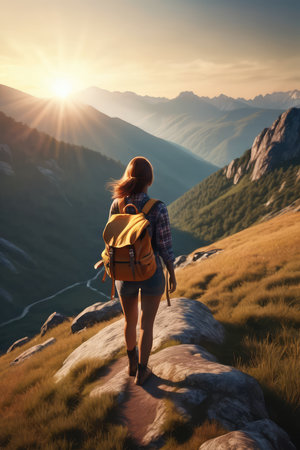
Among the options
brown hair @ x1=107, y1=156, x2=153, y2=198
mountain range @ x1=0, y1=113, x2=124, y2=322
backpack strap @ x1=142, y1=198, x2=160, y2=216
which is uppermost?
brown hair @ x1=107, y1=156, x2=153, y2=198

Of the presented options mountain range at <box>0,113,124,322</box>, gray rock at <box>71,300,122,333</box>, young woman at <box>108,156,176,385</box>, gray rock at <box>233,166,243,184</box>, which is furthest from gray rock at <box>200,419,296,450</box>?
gray rock at <box>233,166,243,184</box>

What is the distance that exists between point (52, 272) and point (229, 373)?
7859 cm

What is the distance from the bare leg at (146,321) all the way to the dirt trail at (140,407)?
1.19ft

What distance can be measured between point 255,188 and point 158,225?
97.5 m

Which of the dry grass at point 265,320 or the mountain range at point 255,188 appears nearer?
the dry grass at point 265,320

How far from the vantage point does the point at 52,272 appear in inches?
2958

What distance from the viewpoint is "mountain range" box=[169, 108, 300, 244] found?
8373 centimetres

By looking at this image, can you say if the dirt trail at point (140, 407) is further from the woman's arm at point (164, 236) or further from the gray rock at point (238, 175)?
the gray rock at point (238, 175)

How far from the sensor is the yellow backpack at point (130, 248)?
3.36m

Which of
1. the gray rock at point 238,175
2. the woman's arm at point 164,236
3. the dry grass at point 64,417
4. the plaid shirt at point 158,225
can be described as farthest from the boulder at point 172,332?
the gray rock at point 238,175

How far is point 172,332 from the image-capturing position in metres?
5.19

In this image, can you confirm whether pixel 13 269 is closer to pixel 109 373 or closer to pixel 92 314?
pixel 92 314

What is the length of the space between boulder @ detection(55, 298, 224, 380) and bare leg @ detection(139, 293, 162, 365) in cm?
108

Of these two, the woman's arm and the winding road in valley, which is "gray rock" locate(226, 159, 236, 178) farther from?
the woman's arm
